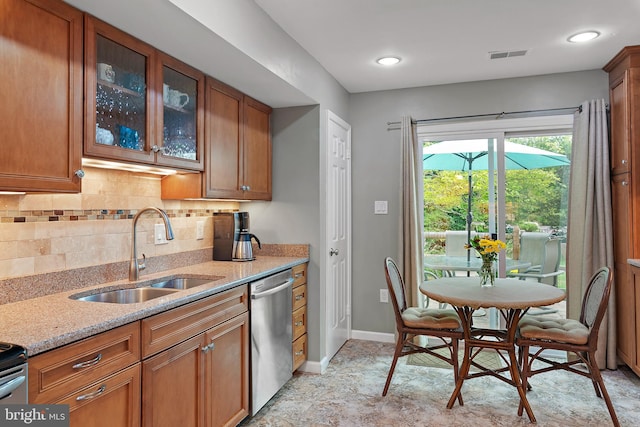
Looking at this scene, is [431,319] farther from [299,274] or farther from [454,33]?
[454,33]

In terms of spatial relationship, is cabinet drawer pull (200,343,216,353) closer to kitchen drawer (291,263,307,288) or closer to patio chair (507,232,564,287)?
kitchen drawer (291,263,307,288)

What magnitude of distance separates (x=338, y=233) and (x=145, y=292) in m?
1.92

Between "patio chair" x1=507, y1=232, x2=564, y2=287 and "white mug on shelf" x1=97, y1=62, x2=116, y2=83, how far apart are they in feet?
11.3

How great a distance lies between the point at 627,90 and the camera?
10.1 ft

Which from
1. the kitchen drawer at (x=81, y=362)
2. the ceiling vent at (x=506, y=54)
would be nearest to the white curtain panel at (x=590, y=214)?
the ceiling vent at (x=506, y=54)

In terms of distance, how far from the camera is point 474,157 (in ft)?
12.8

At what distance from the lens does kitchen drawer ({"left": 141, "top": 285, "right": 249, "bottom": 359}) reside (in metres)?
1.70

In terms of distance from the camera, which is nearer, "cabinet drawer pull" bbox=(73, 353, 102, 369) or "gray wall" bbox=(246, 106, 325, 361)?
"cabinet drawer pull" bbox=(73, 353, 102, 369)

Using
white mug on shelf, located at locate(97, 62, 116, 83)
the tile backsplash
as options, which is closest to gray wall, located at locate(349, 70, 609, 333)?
the tile backsplash

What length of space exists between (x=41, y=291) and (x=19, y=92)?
867 millimetres

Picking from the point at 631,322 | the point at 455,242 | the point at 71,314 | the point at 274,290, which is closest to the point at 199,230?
the point at 274,290

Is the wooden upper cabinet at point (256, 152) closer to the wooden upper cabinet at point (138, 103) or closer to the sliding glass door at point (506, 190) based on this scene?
the wooden upper cabinet at point (138, 103)

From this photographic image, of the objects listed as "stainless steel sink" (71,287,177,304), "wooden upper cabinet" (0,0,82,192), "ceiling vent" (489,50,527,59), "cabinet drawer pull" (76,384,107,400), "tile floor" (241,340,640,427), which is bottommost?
"tile floor" (241,340,640,427)

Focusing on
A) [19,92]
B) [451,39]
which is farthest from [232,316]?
[451,39]
